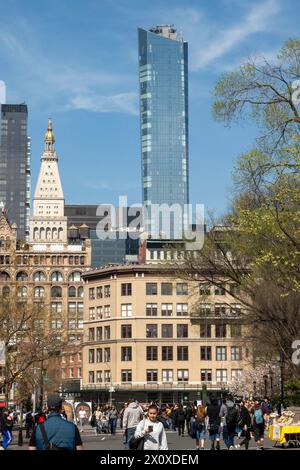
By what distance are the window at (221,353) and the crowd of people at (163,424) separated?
44.3 meters

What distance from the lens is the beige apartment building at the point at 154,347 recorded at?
114 m

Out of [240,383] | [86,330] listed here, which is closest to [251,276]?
[240,383]

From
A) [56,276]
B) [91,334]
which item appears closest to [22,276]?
[56,276]

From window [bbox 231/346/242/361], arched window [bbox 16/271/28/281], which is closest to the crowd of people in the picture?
window [bbox 231/346/242/361]

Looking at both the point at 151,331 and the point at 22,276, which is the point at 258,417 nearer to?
the point at 151,331

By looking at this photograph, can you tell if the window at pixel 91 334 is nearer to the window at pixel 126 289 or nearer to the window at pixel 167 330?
the window at pixel 126 289

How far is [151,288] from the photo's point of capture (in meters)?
118

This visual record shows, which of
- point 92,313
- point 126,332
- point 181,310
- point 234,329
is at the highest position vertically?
point 92,313

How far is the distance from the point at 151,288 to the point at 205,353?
36.0 ft

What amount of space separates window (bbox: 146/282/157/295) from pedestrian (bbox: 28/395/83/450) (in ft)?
347

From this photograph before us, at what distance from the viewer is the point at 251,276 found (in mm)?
47375

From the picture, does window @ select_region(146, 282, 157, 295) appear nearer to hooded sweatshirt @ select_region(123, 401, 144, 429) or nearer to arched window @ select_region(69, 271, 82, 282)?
arched window @ select_region(69, 271, 82, 282)

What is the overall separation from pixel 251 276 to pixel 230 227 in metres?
3.46
